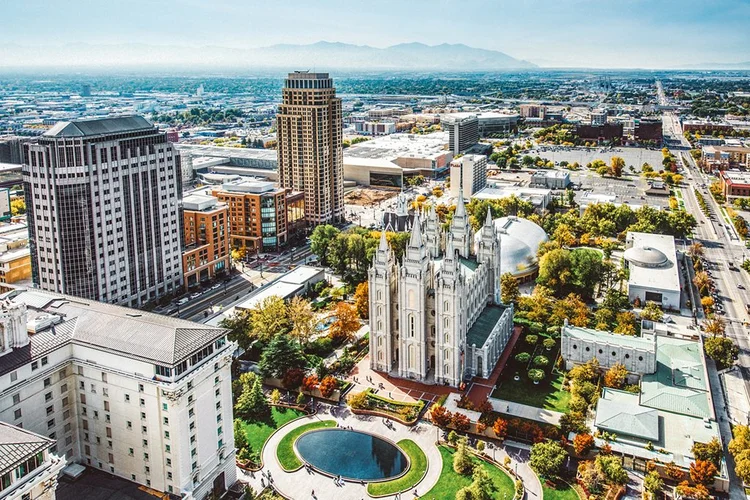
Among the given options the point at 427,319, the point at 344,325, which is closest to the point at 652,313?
the point at 427,319

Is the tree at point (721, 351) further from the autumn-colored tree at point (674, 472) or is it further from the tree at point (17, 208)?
the tree at point (17, 208)

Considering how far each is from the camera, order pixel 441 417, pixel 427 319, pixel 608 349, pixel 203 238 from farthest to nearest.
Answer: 1. pixel 203 238
2. pixel 608 349
3. pixel 427 319
4. pixel 441 417

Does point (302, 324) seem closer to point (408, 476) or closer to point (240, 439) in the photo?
point (240, 439)

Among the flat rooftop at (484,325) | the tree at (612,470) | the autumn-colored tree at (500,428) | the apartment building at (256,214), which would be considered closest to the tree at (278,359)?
the flat rooftop at (484,325)

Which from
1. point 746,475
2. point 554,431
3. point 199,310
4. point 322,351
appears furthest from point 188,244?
point 746,475

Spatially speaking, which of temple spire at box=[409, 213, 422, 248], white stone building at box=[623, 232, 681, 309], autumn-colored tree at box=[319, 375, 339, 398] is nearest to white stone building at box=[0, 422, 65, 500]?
autumn-colored tree at box=[319, 375, 339, 398]

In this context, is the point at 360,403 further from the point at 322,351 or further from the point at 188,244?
the point at 188,244
